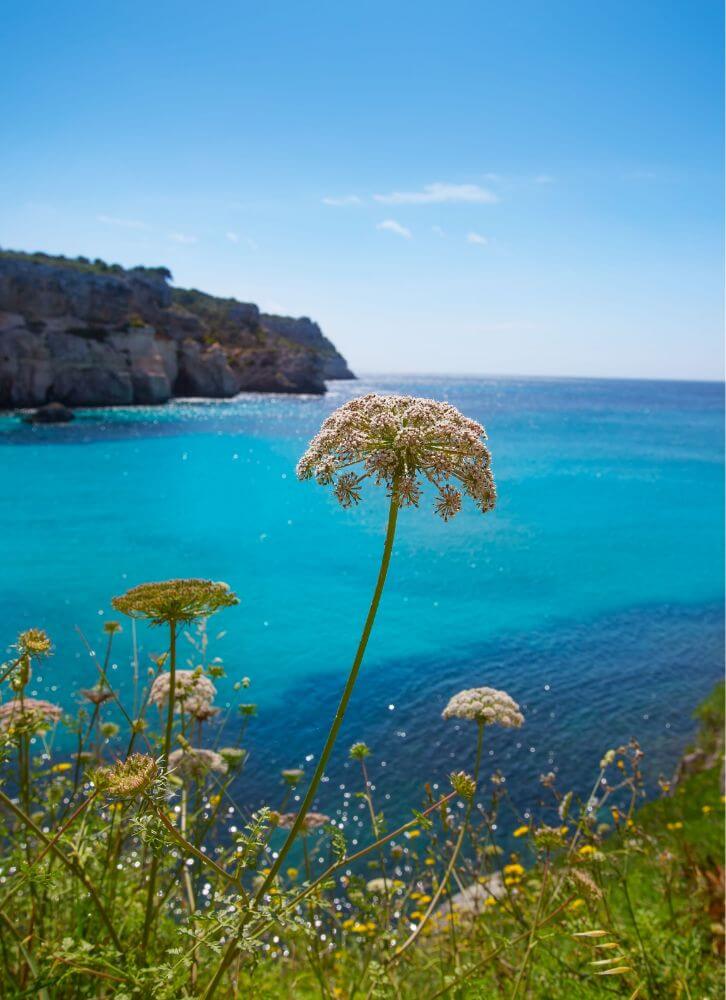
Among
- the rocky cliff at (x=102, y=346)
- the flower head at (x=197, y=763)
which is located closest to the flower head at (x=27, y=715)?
the flower head at (x=197, y=763)

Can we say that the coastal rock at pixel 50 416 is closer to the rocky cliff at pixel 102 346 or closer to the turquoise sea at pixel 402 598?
the rocky cliff at pixel 102 346

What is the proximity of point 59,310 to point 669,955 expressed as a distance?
80246 millimetres

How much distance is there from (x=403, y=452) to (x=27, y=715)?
2.09 meters

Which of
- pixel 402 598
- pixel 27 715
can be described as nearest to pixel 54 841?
pixel 27 715

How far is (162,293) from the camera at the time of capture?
87.9 metres

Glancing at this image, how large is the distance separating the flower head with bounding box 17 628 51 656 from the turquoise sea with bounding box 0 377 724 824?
7936 mm

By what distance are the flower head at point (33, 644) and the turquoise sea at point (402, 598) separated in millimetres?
7936

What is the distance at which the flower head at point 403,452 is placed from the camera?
217 centimetres

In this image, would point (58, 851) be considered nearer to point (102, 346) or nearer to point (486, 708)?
point (486, 708)

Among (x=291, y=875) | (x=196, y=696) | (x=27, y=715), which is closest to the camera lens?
(x=27, y=715)

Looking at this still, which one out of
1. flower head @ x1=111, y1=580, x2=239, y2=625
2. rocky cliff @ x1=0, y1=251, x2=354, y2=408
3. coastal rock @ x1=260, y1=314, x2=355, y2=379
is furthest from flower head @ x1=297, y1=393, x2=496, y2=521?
coastal rock @ x1=260, y1=314, x2=355, y2=379

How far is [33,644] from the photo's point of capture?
2432 millimetres

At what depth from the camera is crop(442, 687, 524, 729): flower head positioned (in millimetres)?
3723

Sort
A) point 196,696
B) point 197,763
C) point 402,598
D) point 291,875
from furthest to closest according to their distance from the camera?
point 402,598 → point 291,875 → point 196,696 → point 197,763
